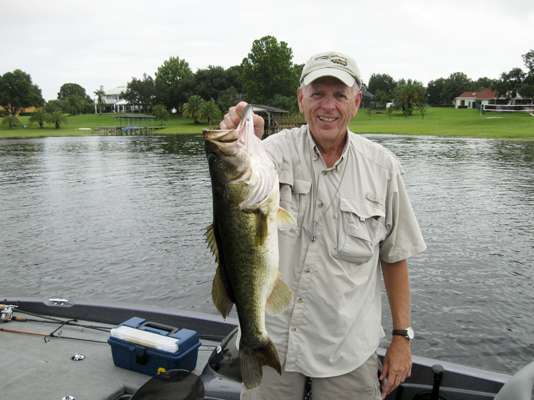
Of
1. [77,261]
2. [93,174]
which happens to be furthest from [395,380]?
[93,174]

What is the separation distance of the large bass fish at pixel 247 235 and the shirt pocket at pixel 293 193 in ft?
0.89

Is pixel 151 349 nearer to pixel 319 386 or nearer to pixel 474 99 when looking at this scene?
pixel 319 386

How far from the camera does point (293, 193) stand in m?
2.77

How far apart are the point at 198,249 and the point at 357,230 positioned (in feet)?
36.9

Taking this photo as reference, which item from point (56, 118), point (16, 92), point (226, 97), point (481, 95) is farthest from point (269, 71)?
point (16, 92)

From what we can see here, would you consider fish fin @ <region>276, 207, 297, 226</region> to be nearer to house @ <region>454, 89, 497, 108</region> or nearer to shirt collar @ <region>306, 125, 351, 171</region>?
shirt collar @ <region>306, 125, 351, 171</region>

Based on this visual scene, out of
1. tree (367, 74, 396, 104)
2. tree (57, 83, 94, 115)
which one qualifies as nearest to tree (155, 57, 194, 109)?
tree (57, 83, 94, 115)

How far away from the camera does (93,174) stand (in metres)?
29.0

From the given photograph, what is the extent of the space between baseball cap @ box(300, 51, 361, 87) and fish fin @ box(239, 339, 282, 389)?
1.48 m

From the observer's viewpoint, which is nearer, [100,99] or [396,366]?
[396,366]

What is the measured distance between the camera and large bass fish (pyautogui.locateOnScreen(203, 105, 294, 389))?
2.29 meters

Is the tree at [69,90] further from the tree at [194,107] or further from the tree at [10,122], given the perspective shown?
the tree at [194,107]

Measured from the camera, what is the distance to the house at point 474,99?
375 feet

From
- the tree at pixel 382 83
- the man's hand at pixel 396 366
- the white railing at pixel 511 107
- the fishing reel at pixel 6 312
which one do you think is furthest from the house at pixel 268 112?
the tree at pixel 382 83
